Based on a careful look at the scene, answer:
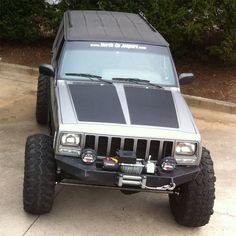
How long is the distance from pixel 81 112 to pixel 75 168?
2.19 feet

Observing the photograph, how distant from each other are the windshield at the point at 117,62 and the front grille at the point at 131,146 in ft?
4.09

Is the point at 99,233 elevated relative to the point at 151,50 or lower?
lower

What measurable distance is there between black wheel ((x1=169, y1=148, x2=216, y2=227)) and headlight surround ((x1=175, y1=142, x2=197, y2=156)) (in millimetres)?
276

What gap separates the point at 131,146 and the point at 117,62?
154cm

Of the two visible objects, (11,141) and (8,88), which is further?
(8,88)

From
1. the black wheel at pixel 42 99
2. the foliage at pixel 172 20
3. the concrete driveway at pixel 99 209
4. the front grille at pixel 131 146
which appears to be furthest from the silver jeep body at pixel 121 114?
the foliage at pixel 172 20

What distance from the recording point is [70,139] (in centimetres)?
475

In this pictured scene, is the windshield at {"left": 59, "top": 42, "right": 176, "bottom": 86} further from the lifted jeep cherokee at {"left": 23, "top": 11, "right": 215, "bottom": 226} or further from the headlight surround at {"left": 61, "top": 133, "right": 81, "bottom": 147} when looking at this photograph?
the headlight surround at {"left": 61, "top": 133, "right": 81, "bottom": 147}

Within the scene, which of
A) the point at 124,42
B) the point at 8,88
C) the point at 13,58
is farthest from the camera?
the point at 13,58

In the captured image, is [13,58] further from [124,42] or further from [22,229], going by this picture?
[22,229]

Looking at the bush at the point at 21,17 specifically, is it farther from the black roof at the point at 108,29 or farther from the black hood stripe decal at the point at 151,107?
the black hood stripe decal at the point at 151,107

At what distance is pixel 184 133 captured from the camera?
15.9ft

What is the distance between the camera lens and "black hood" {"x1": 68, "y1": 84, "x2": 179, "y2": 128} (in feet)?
16.3

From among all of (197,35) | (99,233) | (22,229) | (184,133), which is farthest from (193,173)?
(197,35)
